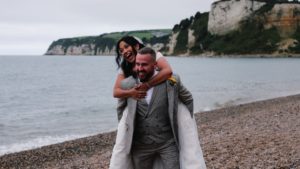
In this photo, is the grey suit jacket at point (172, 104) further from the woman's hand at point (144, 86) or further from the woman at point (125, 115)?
the woman's hand at point (144, 86)

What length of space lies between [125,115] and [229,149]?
654cm

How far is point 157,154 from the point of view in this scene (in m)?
4.17

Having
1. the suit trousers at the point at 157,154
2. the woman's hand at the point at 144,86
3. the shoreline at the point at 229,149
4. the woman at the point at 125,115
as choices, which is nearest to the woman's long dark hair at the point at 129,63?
the woman at the point at 125,115

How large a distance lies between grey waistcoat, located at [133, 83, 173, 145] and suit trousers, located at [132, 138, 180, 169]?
54 millimetres

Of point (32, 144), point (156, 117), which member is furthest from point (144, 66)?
point (32, 144)

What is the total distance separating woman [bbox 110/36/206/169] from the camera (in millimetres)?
4000

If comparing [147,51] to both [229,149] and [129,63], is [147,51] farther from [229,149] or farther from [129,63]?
[229,149]

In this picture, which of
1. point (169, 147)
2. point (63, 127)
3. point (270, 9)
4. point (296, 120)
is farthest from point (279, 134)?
point (270, 9)

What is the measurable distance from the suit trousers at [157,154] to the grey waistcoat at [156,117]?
0.18ft

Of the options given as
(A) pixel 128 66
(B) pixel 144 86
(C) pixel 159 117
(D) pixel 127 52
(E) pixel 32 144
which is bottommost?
(E) pixel 32 144

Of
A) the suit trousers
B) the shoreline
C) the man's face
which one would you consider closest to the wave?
the shoreline

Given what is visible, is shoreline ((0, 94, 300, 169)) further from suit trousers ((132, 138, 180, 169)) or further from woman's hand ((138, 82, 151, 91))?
woman's hand ((138, 82, 151, 91))

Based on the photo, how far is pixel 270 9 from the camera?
140 meters

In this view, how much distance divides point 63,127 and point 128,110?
64.4 feet
